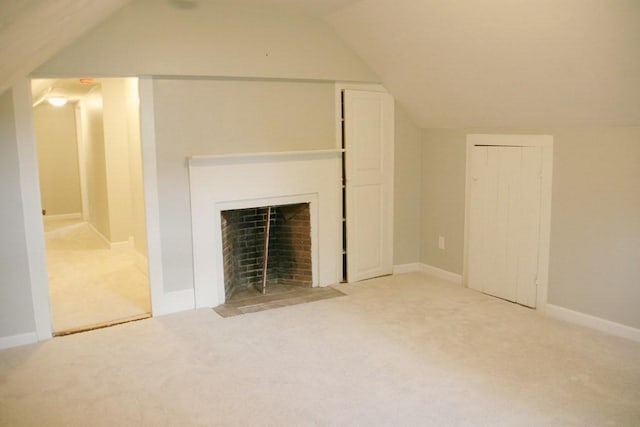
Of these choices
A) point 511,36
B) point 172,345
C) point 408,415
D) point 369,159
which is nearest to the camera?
point 408,415

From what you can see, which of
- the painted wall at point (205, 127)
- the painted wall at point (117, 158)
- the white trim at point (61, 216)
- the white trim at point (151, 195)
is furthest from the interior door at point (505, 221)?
the white trim at point (61, 216)

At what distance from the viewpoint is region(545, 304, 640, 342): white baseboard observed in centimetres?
370

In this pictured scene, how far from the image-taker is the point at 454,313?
4.27 m

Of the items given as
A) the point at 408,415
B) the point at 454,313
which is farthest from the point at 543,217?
the point at 408,415

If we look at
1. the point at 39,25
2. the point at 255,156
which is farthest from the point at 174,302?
the point at 39,25

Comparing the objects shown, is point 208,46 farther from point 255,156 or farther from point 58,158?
point 58,158

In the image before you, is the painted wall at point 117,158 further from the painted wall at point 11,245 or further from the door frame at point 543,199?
the door frame at point 543,199

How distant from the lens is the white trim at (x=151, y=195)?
13.5 feet

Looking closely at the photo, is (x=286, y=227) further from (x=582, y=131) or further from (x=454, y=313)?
(x=582, y=131)

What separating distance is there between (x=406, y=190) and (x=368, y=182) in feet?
1.61

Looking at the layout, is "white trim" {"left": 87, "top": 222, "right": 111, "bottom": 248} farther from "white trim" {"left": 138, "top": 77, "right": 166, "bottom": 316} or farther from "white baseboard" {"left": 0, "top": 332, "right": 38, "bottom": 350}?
"white baseboard" {"left": 0, "top": 332, "right": 38, "bottom": 350}

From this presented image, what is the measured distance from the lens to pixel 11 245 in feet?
12.2

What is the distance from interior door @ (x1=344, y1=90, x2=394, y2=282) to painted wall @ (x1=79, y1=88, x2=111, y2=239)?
10.7ft

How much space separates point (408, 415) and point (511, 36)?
8.10ft
